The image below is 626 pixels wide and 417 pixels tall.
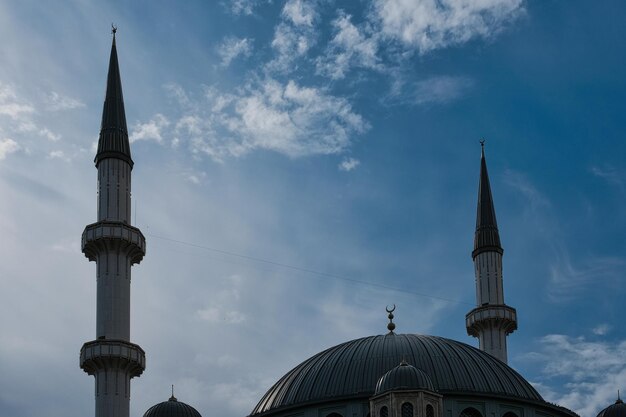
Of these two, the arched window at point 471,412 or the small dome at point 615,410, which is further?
the small dome at point 615,410

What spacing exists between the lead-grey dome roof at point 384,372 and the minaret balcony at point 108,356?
5.40 meters

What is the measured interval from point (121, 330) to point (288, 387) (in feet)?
24.2

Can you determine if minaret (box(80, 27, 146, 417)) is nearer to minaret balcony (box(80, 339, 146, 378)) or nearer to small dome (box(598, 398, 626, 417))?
minaret balcony (box(80, 339, 146, 378))

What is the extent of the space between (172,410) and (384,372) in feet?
29.2

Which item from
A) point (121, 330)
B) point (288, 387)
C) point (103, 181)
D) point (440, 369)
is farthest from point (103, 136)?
point (440, 369)

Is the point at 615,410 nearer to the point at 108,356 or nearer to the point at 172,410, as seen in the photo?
the point at 172,410

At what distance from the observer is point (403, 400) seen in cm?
4834

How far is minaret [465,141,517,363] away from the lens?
67062 mm

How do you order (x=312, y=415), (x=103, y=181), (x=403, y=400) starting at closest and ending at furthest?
(x=403, y=400)
(x=312, y=415)
(x=103, y=181)

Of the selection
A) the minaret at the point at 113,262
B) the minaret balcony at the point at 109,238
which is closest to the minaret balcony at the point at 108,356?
the minaret at the point at 113,262

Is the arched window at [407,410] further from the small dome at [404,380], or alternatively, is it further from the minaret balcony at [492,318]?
the minaret balcony at [492,318]

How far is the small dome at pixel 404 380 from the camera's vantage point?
160 ft

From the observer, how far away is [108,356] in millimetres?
56125

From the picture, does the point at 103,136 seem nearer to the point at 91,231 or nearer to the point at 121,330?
the point at 91,231
